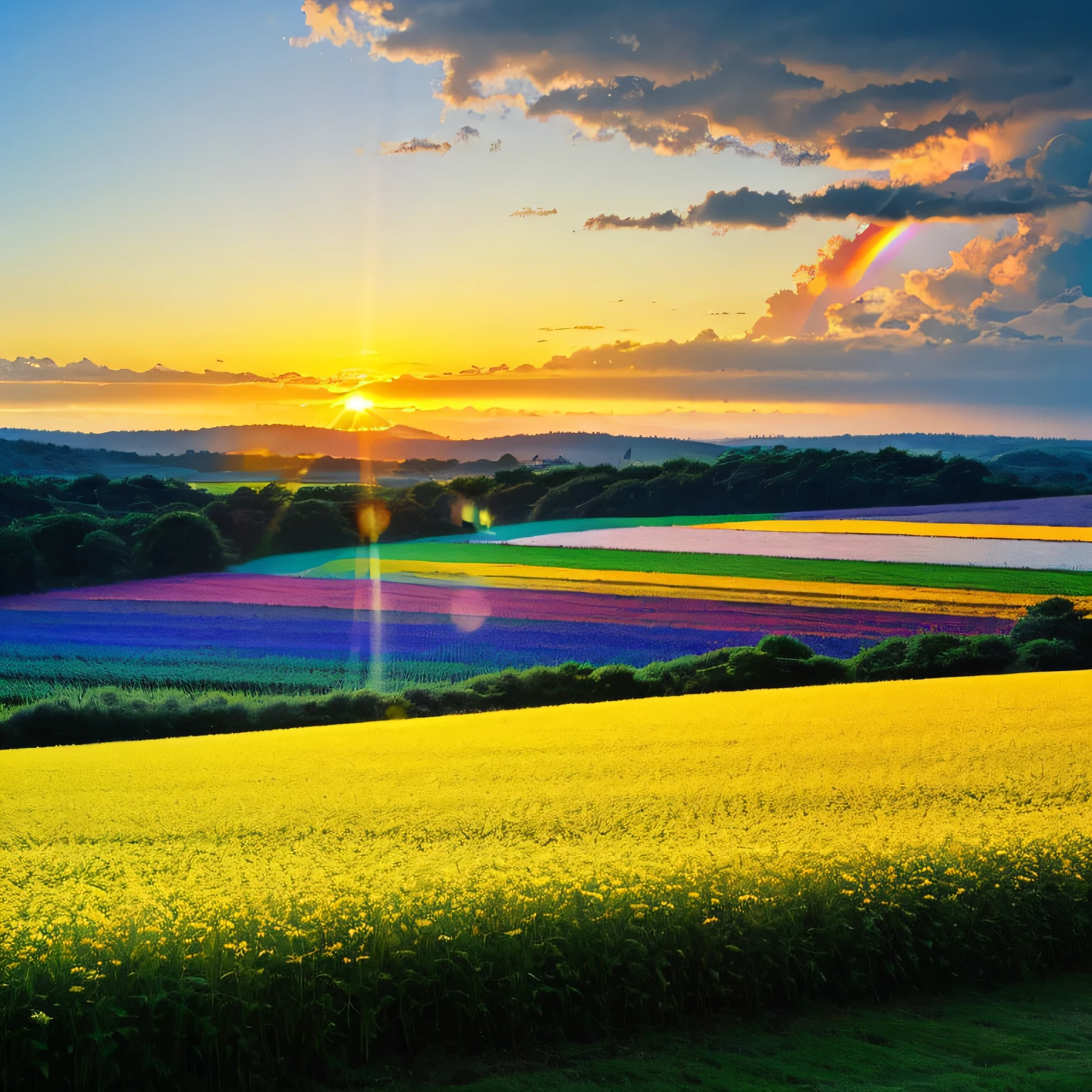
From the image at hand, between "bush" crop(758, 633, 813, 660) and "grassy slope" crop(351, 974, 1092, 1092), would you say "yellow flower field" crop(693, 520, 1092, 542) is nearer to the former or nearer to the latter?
"bush" crop(758, 633, 813, 660)

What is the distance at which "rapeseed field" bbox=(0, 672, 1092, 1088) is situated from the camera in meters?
6.41

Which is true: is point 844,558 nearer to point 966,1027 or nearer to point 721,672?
point 721,672

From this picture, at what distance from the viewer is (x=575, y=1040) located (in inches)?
271

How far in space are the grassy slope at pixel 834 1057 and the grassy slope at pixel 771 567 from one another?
2222 centimetres

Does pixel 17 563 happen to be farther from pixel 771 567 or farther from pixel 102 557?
pixel 771 567

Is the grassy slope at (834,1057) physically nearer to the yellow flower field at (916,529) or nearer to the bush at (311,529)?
the yellow flower field at (916,529)

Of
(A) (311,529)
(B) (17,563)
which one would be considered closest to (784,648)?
(B) (17,563)

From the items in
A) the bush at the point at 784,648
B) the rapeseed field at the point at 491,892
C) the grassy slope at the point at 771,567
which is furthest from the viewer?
the grassy slope at the point at 771,567

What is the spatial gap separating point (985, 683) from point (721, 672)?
5.22 metres

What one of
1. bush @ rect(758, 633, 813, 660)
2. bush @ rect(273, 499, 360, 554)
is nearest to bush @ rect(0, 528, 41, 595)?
bush @ rect(273, 499, 360, 554)

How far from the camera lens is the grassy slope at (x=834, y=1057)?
6195 millimetres

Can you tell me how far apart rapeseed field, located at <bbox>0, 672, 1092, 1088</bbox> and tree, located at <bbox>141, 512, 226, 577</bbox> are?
26.3 metres

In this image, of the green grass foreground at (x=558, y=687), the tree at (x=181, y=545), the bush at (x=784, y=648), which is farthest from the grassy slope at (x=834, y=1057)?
the tree at (x=181, y=545)

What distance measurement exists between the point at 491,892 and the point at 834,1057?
248 cm
